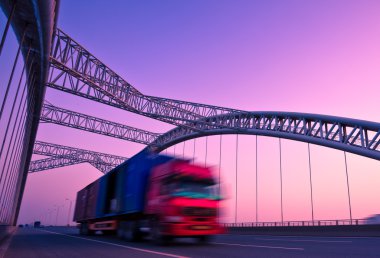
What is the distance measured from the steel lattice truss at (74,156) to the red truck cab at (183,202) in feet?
136

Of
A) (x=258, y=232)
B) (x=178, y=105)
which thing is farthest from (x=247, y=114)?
(x=258, y=232)

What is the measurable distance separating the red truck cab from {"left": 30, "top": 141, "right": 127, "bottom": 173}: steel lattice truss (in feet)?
136

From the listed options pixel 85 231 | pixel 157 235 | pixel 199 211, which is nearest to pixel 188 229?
pixel 199 211

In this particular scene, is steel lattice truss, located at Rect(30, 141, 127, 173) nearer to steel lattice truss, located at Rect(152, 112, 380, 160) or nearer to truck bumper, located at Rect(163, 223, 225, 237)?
steel lattice truss, located at Rect(152, 112, 380, 160)

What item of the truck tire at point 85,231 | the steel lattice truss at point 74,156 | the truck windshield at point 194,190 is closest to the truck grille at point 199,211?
the truck windshield at point 194,190

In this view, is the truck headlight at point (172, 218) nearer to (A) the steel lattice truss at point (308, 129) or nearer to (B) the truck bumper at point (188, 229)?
(B) the truck bumper at point (188, 229)

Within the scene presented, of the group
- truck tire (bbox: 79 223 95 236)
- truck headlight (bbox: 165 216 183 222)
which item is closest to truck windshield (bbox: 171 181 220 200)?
truck headlight (bbox: 165 216 183 222)

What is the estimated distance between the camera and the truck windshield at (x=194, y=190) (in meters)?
11.5

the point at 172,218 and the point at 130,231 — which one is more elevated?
the point at 172,218

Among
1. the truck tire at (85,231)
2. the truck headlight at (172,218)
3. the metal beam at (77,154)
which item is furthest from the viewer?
the metal beam at (77,154)

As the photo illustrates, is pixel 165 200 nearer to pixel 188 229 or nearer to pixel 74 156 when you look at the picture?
pixel 188 229

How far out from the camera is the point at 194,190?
11812 mm

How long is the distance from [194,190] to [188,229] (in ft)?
4.54

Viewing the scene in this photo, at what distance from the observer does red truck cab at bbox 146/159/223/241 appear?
441 inches
